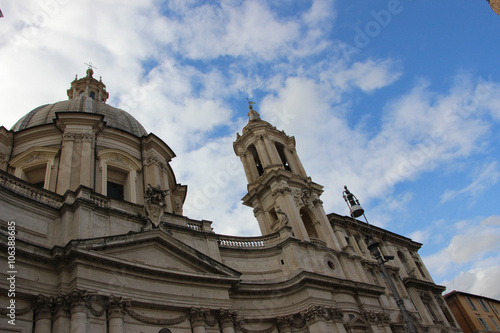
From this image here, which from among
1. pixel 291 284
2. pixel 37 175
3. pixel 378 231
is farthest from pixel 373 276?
pixel 37 175

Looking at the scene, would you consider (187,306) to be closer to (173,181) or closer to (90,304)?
(90,304)

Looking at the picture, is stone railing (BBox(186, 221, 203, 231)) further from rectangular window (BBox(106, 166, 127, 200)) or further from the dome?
the dome

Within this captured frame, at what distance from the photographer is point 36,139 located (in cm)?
2205

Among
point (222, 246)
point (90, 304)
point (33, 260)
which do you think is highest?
point (222, 246)

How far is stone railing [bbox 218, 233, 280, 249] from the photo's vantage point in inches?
824

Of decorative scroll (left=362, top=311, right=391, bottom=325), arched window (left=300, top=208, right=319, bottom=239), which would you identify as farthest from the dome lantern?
decorative scroll (left=362, top=311, right=391, bottom=325)

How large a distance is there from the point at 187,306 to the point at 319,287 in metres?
7.72

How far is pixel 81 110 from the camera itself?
25.8 m

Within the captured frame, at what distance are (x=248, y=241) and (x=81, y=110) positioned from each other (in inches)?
586

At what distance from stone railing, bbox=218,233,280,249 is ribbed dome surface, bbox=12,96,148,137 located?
10579 millimetres

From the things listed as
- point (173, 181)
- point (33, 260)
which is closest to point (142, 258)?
point (33, 260)

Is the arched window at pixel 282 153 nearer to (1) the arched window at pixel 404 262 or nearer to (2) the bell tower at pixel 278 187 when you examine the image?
(2) the bell tower at pixel 278 187

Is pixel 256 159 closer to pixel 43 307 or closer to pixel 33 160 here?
pixel 33 160

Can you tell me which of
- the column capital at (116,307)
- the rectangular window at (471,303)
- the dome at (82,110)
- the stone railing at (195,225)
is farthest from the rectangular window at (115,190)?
the rectangular window at (471,303)
